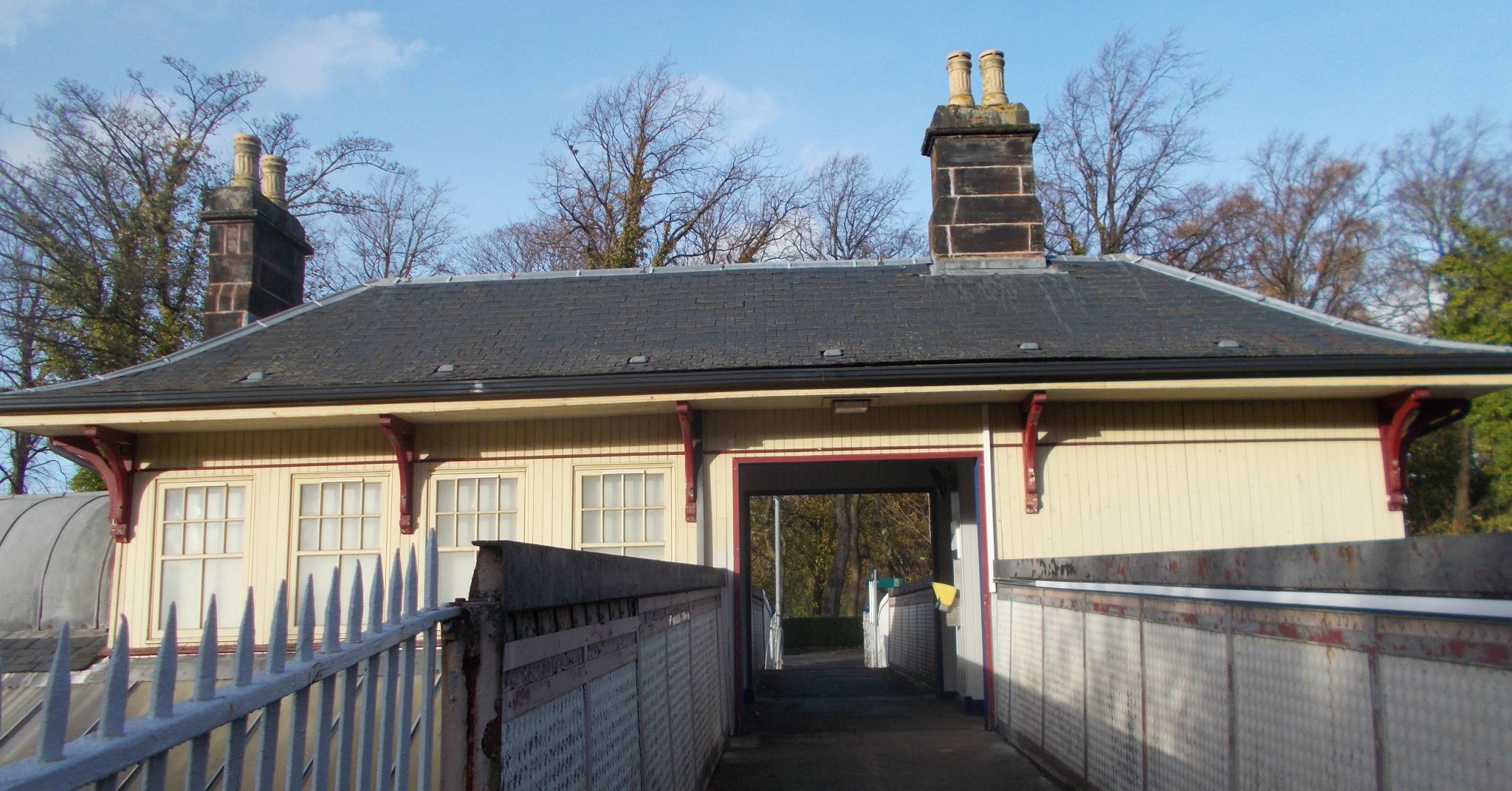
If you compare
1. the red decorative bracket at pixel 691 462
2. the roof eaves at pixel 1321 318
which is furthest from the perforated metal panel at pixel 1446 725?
the roof eaves at pixel 1321 318

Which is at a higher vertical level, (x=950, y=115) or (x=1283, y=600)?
(x=950, y=115)

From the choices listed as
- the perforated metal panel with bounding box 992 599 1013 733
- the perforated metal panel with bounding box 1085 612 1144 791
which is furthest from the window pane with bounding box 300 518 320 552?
the perforated metal panel with bounding box 1085 612 1144 791

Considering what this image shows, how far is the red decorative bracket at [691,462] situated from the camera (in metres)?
10.1

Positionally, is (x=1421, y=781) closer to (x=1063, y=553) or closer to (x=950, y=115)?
(x=1063, y=553)

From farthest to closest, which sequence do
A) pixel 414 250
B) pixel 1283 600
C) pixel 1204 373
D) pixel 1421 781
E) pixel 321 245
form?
pixel 414 250 → pixel 321 245 → pixel 1204 373 → pixel 1283 600 → pixel 1421 781

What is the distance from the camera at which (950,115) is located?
41.9ft

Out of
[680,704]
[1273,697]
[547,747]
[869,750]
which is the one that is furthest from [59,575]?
[1273,697]

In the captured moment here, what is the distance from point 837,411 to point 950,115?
459 centimetres

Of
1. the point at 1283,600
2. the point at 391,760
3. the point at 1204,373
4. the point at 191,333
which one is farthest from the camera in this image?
the point at 191,333

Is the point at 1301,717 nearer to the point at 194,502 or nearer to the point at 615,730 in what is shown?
the point at 615,730

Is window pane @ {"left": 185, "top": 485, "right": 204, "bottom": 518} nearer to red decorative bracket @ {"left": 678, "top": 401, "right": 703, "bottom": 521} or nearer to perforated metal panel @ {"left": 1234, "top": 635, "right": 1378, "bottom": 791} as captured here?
red decorative bracket @ {"left": 678, "top": 401, "right": 703, "bottom": 521}

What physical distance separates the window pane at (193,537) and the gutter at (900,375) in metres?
1.50

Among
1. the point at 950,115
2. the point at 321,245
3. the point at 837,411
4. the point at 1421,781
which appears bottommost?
the point at 1421,781

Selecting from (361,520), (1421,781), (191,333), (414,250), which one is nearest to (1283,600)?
(1421,781)
